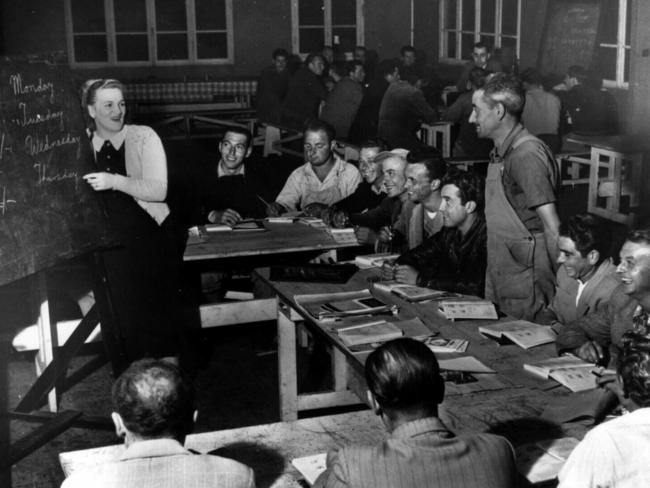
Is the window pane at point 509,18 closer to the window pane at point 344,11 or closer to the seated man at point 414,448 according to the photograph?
the window pane at point 344,11

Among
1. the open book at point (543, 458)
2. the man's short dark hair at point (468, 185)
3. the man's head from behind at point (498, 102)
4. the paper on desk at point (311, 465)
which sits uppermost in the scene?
the man's head from behind at point (498, 102)

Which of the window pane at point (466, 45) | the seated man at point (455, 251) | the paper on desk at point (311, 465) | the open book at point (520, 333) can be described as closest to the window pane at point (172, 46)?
the window pane at point (466, 45)

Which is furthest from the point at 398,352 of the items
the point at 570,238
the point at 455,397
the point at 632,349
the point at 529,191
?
the point at 529,191

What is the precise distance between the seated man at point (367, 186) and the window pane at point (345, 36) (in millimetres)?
10228

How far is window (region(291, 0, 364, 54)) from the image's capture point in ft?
51.4

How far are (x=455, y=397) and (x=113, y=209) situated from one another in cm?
264

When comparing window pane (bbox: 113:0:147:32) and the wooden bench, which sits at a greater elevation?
window pane (bbox: 113:0:147:32)

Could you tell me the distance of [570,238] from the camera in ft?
12.3

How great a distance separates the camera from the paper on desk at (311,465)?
7.84 feet

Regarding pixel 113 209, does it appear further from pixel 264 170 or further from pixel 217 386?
pixel 264 170

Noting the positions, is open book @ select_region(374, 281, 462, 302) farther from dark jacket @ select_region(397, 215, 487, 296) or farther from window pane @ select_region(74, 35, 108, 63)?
window pane @ select_region(74, 35, 108, 63)

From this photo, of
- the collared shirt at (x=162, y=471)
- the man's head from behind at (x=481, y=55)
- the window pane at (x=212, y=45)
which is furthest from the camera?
the window pane at (x=212, y=45)

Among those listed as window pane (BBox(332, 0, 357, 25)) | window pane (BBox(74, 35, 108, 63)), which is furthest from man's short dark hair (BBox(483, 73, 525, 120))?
window pane (BBox(332, 0, 357, 25))

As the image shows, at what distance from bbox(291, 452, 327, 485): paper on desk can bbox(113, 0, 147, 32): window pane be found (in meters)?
13.5
